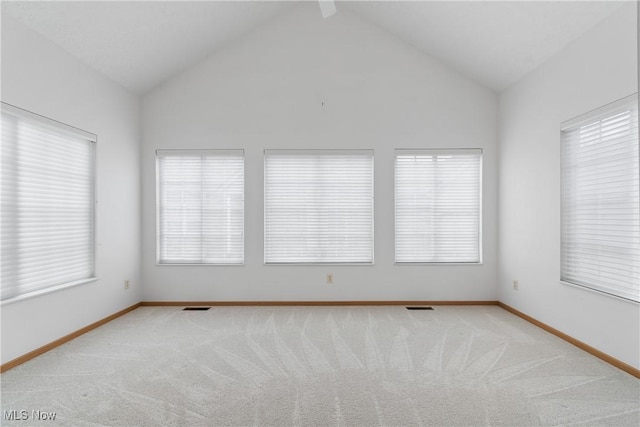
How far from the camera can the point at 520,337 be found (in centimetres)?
326

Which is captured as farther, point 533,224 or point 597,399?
point 533,224

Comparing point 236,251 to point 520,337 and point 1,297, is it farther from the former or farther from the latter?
point 520,337

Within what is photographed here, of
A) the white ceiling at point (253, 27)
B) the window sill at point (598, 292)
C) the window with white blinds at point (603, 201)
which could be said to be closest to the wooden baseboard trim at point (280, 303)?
the window sill at point (598, 292)

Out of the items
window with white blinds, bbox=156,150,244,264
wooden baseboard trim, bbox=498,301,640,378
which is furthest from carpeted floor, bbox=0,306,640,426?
window with white blinds, bbox=156,150,244,264

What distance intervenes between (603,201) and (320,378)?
2941 mm

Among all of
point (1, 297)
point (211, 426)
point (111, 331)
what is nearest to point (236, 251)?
point (111, 331)

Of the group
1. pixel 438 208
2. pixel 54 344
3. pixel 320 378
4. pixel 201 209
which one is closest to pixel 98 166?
pixel 201 209

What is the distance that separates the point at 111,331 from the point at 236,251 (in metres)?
1.70

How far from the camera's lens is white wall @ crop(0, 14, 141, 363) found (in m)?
2.69

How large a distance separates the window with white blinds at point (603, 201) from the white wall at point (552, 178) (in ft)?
0.29

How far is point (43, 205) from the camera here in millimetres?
3006

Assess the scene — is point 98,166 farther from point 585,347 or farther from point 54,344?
point 585,347

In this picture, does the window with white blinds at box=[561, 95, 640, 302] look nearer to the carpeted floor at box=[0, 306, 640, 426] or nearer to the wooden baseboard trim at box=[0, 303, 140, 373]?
the carpeted floor at box=[0, 306, 640, 426]

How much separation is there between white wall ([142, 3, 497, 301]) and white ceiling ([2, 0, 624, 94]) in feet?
0.69
